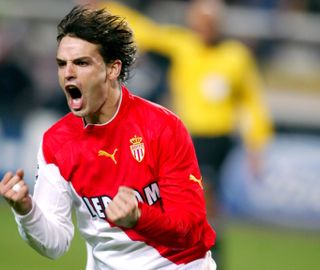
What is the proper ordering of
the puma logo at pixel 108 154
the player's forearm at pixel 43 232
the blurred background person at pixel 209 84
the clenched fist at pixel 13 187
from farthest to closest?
the blurred background person at pixel 209 84 < the puma logo at pixel 108 154 < the player's forearm at pixel 43 232 < the clenched fist at pixel 13 187

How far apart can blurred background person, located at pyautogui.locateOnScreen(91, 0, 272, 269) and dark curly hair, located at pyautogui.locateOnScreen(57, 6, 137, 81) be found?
388 centimetres

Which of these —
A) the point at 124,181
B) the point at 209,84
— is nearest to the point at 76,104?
the point at 124,181

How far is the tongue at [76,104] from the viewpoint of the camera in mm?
4621

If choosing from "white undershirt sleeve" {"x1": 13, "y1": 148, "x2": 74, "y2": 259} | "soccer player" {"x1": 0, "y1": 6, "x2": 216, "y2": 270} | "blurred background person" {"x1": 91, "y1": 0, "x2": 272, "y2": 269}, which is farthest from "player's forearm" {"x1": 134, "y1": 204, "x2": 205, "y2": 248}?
"blurred background person" {"x1": 91, "y1": 0, "x2": 272, "y2": 269}

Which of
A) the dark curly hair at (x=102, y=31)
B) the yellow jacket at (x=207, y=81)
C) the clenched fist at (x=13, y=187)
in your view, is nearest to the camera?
the clenched fist at (x=13, y=187)

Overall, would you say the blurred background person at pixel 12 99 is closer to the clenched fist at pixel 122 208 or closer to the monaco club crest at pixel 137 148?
the monaco club crest at pixel 137 148

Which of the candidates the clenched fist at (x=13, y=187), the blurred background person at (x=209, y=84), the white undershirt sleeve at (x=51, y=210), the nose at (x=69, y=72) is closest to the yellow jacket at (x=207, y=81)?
the blurred background person at (x=209, y=84)

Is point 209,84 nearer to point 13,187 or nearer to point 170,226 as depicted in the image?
point 170,226

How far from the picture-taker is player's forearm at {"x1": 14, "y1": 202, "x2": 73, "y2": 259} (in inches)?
179

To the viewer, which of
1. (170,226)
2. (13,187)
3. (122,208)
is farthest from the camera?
(170,226)

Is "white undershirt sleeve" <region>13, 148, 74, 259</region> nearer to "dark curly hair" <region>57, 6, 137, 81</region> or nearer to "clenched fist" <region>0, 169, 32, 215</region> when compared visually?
"clenched fist" <region>0, 169, 32, 215</region>

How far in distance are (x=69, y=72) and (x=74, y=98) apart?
0.14 m

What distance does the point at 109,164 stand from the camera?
15.6ft

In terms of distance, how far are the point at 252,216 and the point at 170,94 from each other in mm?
1773
